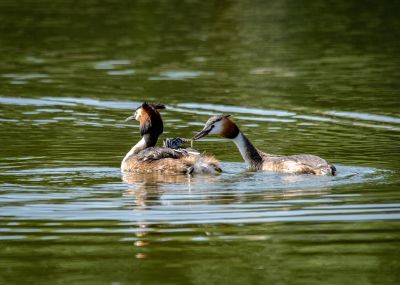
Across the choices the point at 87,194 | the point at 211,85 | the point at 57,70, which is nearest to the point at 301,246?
the point at 87,194

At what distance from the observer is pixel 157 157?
47.2ft

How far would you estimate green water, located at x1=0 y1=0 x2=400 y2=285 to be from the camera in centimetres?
969

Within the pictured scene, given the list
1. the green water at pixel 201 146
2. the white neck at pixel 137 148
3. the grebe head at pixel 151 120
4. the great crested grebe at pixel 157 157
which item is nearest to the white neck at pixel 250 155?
the green water at pixel 201 146

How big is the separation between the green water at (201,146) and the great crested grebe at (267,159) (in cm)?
20

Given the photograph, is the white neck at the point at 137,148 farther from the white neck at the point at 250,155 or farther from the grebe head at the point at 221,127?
the white neck at the point at 250,155

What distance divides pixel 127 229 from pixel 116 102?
10.4 m

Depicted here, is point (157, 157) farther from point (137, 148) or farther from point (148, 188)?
point (148, 188)

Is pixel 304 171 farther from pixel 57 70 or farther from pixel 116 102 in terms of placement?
pixel 57 70

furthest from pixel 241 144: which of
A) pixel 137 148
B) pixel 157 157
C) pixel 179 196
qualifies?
pixel 179 196

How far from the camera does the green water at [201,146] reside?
→ 9.69 meters

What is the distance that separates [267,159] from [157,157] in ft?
4.27

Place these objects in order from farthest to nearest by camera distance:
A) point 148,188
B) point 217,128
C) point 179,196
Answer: point 217,128 < point 148,188 < point 179,196

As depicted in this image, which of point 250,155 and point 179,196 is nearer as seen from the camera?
point 179,196

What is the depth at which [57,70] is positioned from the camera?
2517 cm
